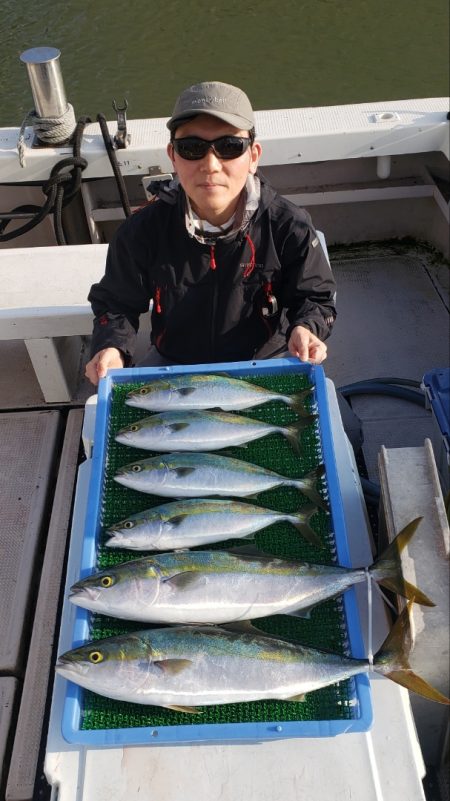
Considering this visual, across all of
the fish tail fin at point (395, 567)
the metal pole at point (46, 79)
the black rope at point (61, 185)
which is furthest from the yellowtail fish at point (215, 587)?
the metal pole at point (46, 79)

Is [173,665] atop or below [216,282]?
below

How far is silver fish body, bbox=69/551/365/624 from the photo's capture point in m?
1.63

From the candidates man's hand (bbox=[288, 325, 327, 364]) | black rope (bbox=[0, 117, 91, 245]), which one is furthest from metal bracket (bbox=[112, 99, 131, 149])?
man's hand (bbox=[288, 325, 327, 364])

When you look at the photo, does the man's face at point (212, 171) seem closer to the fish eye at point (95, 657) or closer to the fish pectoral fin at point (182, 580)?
the fish pectoral fin at point (182, 580)

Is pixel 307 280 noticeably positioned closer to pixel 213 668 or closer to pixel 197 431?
pixel 197 431

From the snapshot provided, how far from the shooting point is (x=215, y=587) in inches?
65.3

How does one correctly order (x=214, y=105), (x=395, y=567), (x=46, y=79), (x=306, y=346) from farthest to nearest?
(x=46, y=79) < (x=306, y=346) < (x=214, y=105) < (x=395, y=567)

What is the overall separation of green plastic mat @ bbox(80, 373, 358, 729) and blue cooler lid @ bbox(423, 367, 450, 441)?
1.36 ft

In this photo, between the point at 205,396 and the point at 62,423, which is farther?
the point at 62,423

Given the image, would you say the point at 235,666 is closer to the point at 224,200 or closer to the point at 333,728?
the point at 333,728

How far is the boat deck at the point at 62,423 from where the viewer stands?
240cm

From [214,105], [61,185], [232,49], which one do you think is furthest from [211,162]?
[232,49]

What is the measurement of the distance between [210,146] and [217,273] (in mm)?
526

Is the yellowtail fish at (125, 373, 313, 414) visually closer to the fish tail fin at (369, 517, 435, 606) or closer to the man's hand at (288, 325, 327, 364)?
the man's hand at (288, 325, 327, 364)
